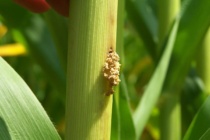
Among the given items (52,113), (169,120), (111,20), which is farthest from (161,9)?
(52,113)

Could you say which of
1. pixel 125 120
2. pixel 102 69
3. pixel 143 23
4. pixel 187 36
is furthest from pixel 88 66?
pixel 143 23

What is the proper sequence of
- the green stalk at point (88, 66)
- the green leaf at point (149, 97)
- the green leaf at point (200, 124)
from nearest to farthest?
the green stalk at point (88, 66) → the green leaf at point (200, 124) → the green leaf at point (149, 97)

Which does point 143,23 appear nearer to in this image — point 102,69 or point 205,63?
point 205,63

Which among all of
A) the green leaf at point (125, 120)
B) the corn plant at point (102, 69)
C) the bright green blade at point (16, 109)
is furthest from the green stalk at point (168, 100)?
the bright green blade at point (16, 109)

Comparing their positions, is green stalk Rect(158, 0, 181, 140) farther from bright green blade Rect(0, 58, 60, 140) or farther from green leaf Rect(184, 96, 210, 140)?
bright green blade Rect(0, 58, 60, 140)

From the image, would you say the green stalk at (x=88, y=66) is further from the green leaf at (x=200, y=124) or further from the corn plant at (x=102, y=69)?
the green leaf at (x=200, y=124)

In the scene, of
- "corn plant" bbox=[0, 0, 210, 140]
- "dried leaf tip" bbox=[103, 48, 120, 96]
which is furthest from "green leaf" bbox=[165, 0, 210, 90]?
"dried leaf tip" bbox=[103, 48, 120, 96]
